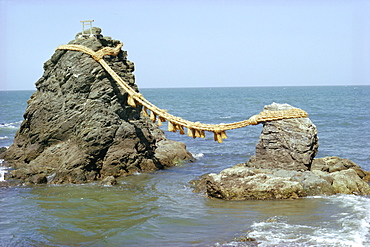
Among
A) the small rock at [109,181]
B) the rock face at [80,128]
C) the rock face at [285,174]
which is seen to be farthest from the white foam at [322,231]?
the rock face at [80,128]

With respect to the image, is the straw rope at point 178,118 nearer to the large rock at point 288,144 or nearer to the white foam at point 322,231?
the large rock at point 288,144

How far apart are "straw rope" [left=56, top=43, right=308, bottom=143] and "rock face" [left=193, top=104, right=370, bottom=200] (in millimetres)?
278

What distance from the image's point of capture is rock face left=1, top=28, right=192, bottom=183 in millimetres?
16500

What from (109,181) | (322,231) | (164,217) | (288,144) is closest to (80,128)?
(109,181)

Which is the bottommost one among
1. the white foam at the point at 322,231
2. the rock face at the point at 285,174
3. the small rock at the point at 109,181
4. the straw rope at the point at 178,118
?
the white foam at the point at 322,231

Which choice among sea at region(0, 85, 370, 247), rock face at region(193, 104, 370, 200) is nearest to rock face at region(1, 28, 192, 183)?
sea at region(0, 85, 370, 247)

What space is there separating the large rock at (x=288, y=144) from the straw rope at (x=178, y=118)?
9.9 inches

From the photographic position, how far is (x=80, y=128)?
1686 cm

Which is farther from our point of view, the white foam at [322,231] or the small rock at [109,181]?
the small rock at [109,181]

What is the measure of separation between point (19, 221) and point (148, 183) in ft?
17.2

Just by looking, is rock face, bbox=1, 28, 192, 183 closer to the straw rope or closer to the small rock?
the straw rope

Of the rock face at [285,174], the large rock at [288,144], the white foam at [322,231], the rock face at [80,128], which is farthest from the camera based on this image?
the rock face at [80,128]

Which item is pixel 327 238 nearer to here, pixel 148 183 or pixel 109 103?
pixel 148 183

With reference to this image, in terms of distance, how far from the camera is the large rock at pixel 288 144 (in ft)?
48.7
